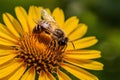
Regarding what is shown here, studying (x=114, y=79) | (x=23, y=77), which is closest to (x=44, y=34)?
→ (x=23, y=77)

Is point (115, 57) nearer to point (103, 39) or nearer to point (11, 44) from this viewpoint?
point (103, 39)

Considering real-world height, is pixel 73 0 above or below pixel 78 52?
above

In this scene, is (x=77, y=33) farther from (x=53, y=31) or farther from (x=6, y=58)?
(x=6, y=58)

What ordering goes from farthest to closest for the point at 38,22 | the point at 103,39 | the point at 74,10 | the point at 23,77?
the point at 74,10, the point at 103,39, the point at 38,22, the point at 23,77

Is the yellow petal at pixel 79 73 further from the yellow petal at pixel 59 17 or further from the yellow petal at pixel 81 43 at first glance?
the yellow petal at pixel 59 17

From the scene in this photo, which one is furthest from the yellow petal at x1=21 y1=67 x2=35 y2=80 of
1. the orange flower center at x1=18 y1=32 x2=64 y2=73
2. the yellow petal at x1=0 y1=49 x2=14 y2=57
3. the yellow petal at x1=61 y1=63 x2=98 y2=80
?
the yellow petal at x1=61 y1=63 x2=98 y2=80

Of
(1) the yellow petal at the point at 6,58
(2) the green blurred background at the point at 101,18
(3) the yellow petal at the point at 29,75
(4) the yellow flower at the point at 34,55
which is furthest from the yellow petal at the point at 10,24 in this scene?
(2) the green blurred background at the point at 101,18

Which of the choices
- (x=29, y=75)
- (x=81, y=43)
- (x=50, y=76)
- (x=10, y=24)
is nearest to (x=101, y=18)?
(x=81, y=43)
